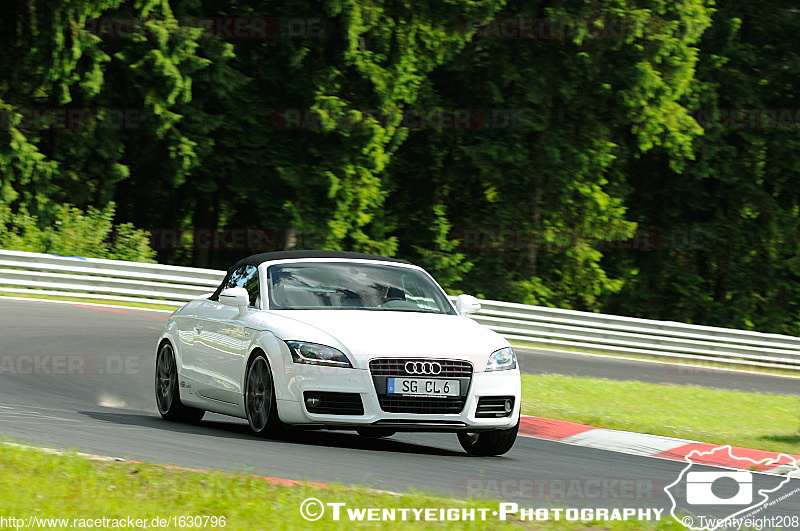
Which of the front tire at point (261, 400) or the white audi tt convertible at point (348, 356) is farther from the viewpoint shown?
the front tire at point (261, 400)

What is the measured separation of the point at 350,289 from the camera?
10.3 m

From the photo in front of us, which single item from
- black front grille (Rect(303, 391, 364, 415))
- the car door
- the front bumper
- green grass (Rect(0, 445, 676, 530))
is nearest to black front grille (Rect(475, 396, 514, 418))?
the front bumper

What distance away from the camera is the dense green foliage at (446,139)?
1153 inches

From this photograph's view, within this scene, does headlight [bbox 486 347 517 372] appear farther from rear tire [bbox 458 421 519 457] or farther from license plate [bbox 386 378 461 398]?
rear tire [bbox 458 421 519 457]

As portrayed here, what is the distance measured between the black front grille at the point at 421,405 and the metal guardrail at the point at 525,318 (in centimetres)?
1401

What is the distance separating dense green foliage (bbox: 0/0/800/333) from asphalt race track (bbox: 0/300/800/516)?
43.3ft

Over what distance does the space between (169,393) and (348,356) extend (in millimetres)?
2844

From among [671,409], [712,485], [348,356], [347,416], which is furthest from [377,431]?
[671,409]

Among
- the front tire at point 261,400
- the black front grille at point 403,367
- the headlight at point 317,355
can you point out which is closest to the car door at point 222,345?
the front tire at point 261,400

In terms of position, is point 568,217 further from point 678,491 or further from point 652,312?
point 678,491

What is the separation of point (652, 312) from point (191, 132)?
1683 cm

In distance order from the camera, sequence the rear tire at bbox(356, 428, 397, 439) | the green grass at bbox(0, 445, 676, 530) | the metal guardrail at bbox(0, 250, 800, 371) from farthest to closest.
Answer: the metal guardrail at bbox(0, 250, 800, 371) < the rear tire at bbox(356, 428, 397, 439) < the green grass at bbox(0, 445, 676, 530)

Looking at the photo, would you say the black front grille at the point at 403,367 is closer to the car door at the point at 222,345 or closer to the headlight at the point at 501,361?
the headlight at the point at 501,361

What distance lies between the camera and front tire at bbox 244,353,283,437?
943 cm
